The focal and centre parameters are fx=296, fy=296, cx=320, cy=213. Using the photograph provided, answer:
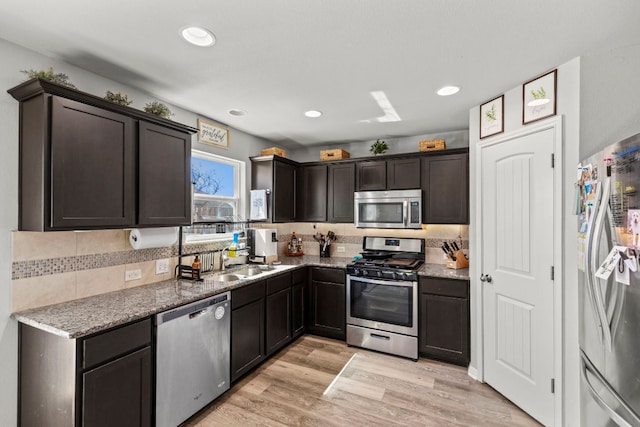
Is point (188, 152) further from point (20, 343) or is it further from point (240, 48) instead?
point (20, 343)

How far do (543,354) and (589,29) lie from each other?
6.95ft

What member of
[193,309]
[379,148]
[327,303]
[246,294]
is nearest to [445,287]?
[327,303]

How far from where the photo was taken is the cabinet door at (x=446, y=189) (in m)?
3.27

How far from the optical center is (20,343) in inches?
71.8

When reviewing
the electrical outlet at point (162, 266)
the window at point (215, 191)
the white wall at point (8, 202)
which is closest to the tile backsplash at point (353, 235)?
the window at point (215, 191)

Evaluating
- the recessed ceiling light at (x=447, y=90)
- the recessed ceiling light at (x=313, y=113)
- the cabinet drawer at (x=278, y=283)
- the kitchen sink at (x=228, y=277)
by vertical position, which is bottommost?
the cabinet drawer at (x=278, y=283)

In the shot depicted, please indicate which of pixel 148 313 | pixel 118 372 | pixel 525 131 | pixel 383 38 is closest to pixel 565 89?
pixel 525 131

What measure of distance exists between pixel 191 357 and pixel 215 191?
1.80 metres

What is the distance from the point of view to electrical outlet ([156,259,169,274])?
2.63 m

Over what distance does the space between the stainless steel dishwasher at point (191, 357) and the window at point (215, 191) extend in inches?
39.2

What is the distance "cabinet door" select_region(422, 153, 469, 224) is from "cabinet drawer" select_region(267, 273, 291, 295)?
1.73 meters

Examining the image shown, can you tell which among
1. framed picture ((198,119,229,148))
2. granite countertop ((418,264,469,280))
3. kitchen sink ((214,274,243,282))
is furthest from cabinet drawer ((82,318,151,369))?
granite countertop ((418,264,469,280))

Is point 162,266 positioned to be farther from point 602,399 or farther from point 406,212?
point 602,399

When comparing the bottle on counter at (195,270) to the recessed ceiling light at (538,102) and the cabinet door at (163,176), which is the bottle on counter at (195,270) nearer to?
the cabinet door at (163,176)
